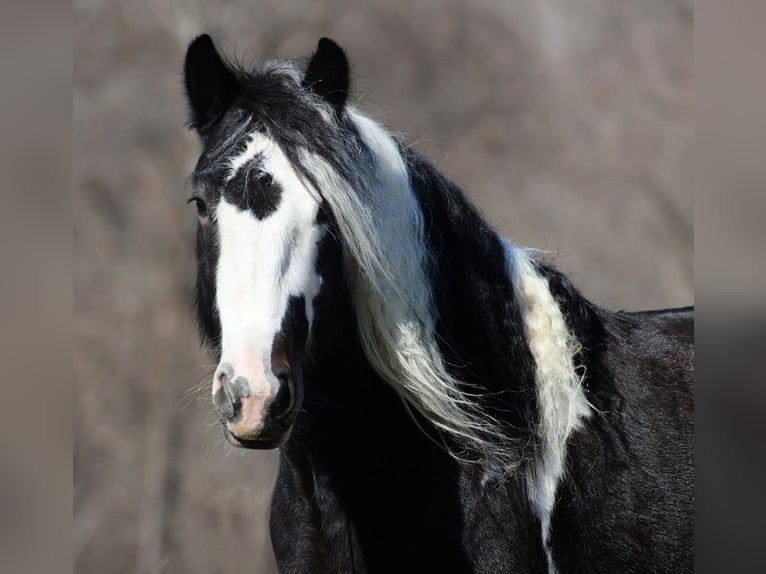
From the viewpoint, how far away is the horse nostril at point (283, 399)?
5.87ft

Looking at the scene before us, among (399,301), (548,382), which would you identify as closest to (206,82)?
(399,301)

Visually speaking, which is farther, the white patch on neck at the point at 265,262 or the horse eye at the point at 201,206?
the horse eye at the point at 201,206

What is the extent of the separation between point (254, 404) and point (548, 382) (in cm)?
82

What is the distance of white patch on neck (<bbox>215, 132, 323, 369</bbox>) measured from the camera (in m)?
1.81

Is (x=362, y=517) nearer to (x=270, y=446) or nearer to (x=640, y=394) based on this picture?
(x=270, y=446)

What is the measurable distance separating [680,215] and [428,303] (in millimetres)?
8001

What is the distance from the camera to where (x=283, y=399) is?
1.81 meters

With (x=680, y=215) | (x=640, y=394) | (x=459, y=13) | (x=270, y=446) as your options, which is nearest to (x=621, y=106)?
(x=680, y=215)

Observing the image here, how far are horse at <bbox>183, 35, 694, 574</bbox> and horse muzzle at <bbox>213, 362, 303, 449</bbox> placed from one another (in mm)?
77

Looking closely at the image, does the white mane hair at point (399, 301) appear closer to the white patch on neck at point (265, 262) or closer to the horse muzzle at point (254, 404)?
the white patch on neck at point (265, 262)

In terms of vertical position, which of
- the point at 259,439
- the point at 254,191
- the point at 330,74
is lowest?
the point at 259,439

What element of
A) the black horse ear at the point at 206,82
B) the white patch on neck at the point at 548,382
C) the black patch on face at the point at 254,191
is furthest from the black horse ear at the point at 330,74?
the white patch on neck at the point at 548,382

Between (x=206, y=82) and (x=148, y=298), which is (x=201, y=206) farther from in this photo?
(x=148, y=298)

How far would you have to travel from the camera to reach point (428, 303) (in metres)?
2.16
